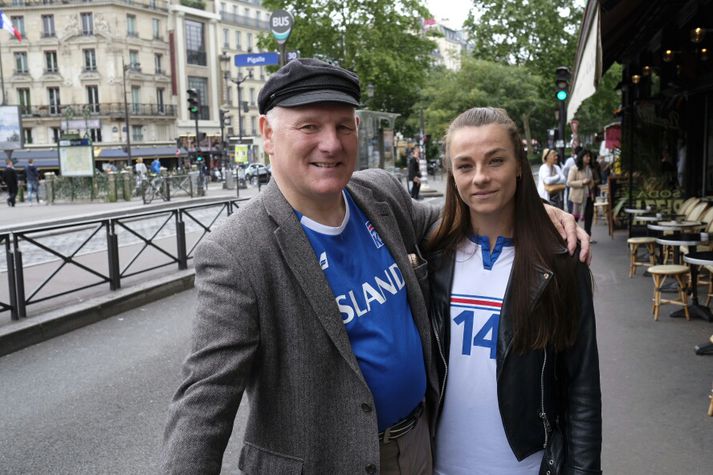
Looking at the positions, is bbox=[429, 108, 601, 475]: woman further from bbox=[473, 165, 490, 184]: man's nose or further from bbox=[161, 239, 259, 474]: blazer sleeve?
bbox=[161, 239, 259, 474]: blazer sleeve

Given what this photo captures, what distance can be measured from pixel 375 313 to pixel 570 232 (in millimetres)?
724

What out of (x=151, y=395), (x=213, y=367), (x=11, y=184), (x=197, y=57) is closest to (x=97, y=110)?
(x=197, y=57)

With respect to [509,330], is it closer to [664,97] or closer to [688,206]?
[688,206]

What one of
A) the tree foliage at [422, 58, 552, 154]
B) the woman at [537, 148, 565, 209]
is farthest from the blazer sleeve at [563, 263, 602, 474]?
the tree foliage at [422, 58, 552, 154]

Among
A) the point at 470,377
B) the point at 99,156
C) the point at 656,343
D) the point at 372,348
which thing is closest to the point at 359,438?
the point at 372,348

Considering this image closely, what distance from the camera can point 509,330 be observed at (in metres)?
1.93

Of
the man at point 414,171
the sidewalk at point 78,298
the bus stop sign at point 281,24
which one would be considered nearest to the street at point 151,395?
the sidewalk at point 78,298

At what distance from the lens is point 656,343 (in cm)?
630

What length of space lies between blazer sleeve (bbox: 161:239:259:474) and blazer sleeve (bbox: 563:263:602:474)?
37.7 inches

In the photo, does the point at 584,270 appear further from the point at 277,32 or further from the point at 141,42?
the point at 141,42

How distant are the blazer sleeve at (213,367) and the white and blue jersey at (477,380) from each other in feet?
2.26

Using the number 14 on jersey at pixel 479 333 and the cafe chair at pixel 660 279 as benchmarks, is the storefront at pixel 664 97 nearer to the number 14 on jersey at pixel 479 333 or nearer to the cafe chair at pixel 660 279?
the cafe chair at pixel 660 279

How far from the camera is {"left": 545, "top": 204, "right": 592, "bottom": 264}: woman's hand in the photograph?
2.04 m

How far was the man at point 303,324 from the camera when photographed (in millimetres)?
1600
